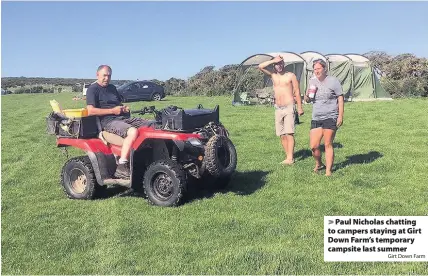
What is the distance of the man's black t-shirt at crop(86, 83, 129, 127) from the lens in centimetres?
657

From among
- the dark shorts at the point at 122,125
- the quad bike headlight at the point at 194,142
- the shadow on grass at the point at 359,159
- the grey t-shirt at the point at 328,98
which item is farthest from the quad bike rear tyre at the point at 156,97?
the quad bike headlight at the point at 194,142

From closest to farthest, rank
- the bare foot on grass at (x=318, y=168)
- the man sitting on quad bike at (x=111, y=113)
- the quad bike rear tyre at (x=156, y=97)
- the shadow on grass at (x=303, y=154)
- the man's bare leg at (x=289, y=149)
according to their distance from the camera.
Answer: the man sitting on quad bike at (x=111, y=113) → the bare foot on grass at (x=318, y=168) → the man's bare leg at (x=289, y=149) → the shadow on grass at (x=303, y=154) → the quad bike rear tyre at (x=156, y=97)

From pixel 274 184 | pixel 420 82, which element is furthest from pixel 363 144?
pixel 420 82

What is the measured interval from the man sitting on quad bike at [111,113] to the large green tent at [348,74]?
1693 centimetres

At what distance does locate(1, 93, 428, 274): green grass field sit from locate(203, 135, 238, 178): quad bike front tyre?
1.40 ft

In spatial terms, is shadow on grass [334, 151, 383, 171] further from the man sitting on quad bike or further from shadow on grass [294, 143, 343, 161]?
the man sitting on quad bike

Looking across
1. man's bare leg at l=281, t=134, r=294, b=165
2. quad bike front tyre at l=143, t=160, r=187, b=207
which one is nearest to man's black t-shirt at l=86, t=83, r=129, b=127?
quad bike front tyre at l=143, t=160, r=187, b=207

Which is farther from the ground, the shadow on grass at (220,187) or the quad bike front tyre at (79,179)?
the quad bike front tyre at (79,179)

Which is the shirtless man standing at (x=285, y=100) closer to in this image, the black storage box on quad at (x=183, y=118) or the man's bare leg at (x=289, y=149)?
the man's bare leg at (x=289, y=149)

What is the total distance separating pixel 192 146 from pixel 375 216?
233 centimetres

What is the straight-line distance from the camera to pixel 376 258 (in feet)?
14.7

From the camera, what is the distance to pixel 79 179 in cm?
705

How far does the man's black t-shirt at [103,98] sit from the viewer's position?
657 centimetres

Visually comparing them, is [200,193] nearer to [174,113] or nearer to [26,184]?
[174,113]
